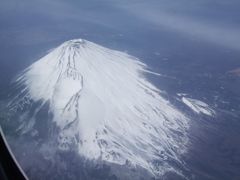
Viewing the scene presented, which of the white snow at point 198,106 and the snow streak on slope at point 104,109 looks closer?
the snow streak on slope at point 104,109

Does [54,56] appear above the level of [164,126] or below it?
above

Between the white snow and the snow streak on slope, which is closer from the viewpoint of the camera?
the snow streak on slope

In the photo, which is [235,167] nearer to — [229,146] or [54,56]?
[229,146]

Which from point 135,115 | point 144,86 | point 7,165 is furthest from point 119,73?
point 7,165

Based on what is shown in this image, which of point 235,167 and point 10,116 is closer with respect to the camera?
point 235,167

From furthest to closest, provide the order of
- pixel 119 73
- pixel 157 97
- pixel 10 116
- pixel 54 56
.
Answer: pixel 119 73, pixel 54 56, pixel 157 97, pixel 10 116
